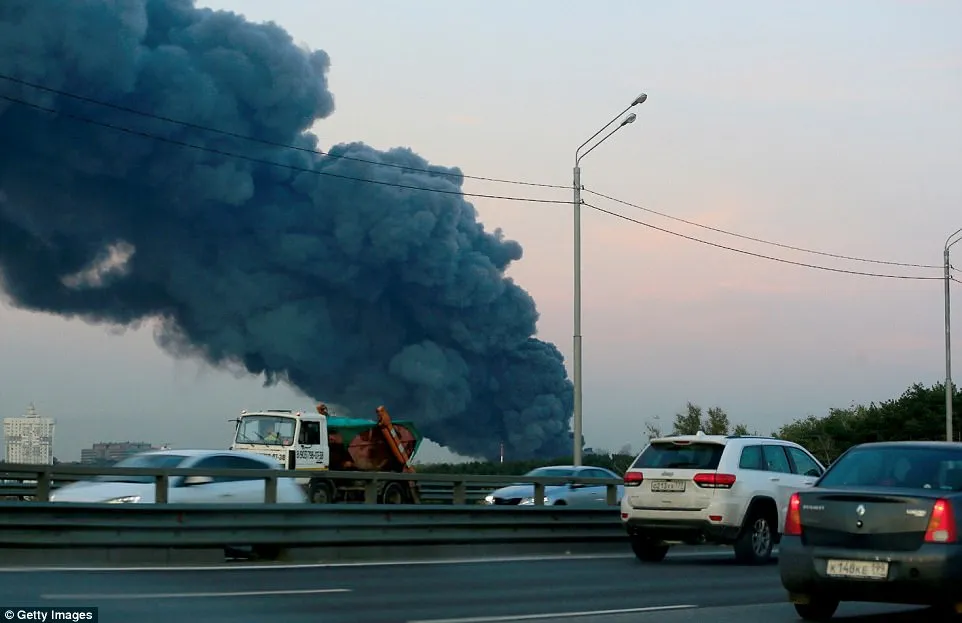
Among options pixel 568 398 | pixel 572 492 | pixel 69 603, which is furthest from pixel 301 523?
pixel 568 398

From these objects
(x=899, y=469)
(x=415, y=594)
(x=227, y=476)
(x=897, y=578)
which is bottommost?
(x=415, y=594)

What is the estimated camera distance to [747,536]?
1742cm

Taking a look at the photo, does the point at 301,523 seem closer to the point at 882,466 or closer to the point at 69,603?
the point at 69,603

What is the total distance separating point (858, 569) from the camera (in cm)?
970

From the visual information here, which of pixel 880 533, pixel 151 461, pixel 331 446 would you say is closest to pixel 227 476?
pixel 151 461

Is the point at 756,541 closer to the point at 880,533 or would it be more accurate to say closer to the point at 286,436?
the point at 880,533

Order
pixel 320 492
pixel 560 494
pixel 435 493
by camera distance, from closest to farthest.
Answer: pixel 560 494 < pixel 320 492 < pixel 435 493

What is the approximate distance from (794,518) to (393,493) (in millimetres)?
24689

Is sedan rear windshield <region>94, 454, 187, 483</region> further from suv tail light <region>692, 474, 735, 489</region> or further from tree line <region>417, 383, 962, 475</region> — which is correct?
tree line <region>417, 383, 962, 475</region>

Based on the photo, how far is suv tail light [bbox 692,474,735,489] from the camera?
56.2ft

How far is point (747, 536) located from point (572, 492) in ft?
32.7

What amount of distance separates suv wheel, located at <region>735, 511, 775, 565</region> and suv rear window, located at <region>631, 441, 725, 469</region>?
974 mm

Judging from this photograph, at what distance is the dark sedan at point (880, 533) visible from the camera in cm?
945

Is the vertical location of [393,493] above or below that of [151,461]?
below
